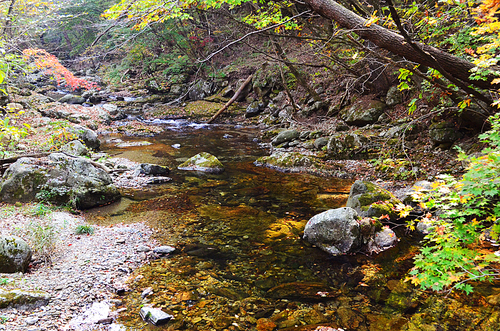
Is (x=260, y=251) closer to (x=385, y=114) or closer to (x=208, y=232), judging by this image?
(x=208, y=232)

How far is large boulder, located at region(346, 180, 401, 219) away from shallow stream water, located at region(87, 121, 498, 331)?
740 mm

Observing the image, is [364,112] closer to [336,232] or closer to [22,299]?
[336,232]

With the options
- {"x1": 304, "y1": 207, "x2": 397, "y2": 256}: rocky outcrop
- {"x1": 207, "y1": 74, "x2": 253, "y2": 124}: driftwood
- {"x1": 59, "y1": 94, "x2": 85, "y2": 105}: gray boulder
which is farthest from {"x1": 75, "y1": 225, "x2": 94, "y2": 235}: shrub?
{"x1": 59, "y1": 94, "x2": 85, "y2": 105}: gray boulder

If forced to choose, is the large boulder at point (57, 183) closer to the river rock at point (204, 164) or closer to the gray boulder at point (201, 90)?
the river rock at point (204, 164)

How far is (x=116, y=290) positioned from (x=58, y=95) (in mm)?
31520

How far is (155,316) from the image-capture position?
3.56m

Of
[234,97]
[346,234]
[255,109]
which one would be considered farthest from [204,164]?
[234,97]

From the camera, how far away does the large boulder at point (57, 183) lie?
6.76m

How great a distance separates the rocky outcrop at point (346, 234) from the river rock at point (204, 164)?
5.69m

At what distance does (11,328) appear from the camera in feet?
9.96

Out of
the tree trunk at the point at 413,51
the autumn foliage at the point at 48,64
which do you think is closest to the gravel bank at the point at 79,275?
the autumn foliage at the point at 48,64

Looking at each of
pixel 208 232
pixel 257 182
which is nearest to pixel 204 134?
pixel 257 182

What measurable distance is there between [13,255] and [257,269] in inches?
145

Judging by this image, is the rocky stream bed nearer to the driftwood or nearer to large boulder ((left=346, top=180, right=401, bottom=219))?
large boulder ((left=346, top=180, right=401, bottom=219))
